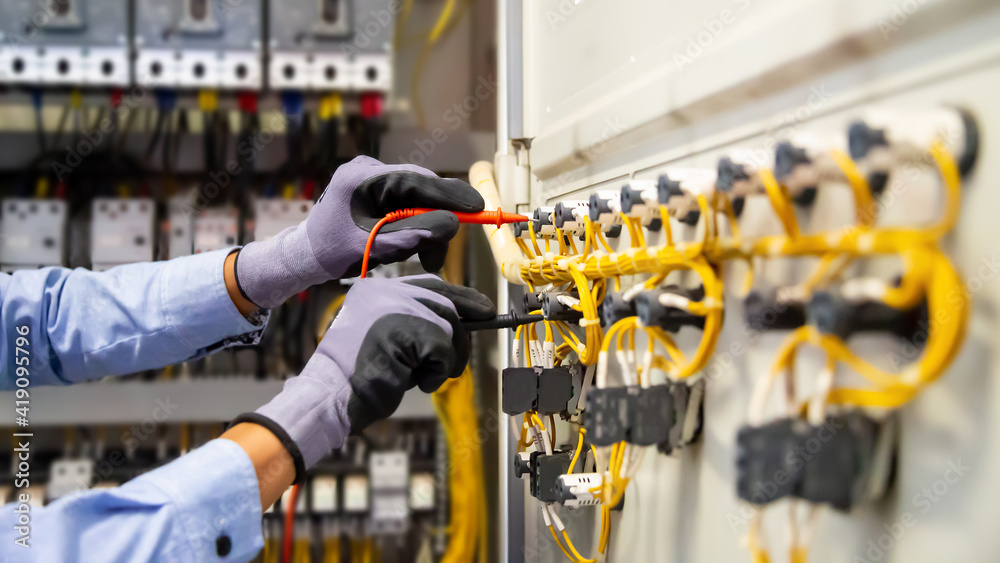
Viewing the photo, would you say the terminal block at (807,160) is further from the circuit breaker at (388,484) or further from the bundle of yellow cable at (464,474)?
the circuit breaker at (388,484)

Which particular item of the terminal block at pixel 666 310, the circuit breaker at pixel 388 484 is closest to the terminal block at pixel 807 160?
the terminal block at pixel 666 310

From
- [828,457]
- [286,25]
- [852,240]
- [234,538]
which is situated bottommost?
[234,538]

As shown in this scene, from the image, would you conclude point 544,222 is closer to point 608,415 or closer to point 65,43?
point 608,415

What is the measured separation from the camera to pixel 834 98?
373 millimetres

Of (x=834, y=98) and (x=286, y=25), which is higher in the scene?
(x=286, y=25)

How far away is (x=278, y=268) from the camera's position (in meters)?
0.78

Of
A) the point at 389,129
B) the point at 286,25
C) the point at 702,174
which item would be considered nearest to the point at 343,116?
the point at 389,129

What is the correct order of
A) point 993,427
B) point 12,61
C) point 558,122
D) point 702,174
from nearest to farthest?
1. point 993,427
2. point 702,174
3. point 558,122
4. point 12,61

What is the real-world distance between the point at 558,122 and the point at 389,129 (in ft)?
2.15

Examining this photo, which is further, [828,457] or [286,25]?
[286,25]

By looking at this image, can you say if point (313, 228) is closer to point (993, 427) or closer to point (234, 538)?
point (234, 538)

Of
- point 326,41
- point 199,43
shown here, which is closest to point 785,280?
point 326,41

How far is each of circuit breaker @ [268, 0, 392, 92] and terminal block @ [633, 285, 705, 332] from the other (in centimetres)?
92

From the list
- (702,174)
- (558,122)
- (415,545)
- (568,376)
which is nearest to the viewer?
(702,174)
